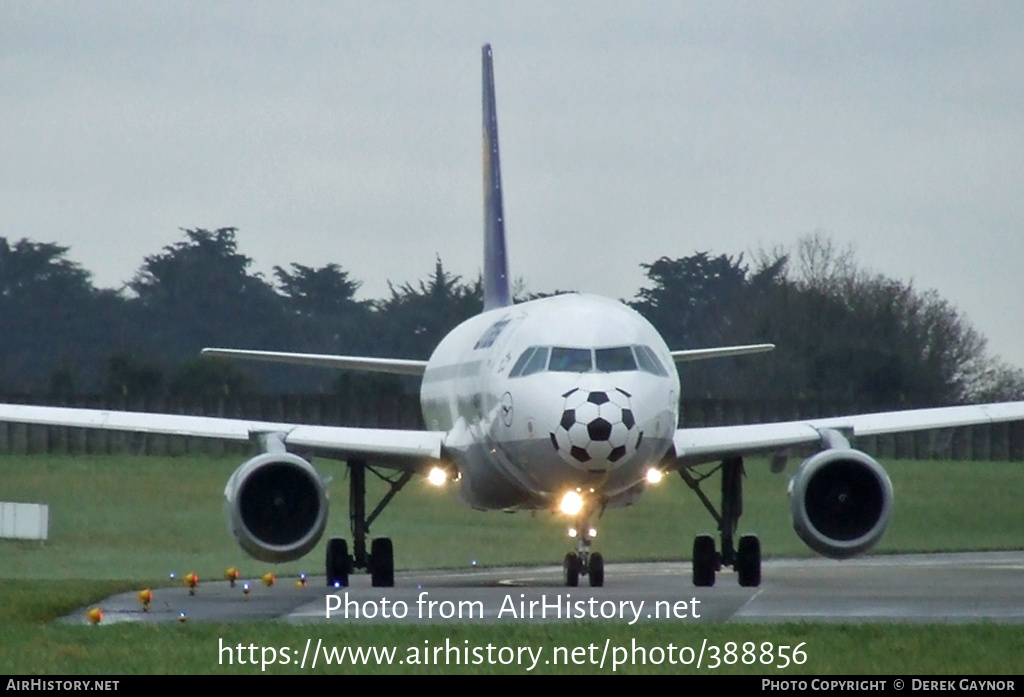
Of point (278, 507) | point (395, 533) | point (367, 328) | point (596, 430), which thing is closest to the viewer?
point (596, 430)

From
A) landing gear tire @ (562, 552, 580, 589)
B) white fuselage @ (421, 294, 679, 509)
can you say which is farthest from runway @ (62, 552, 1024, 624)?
white fuselage @ (421, 294, 679, 509)

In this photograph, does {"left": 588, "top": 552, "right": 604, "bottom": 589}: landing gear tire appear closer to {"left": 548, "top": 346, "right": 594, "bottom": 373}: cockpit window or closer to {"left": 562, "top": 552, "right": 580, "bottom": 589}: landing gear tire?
{"left": 562, "top": 552, "right": 580, "bottom": 589}: landing gear tire

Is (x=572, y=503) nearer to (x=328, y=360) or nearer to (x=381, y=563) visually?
(x=381, y=563)

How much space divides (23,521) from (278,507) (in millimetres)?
8189

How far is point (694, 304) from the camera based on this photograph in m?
43.4

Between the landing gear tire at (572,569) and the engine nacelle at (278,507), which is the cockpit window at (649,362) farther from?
the engine nacelle at (278,507)

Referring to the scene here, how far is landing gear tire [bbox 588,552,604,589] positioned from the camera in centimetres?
2042

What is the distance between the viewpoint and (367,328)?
45.8m

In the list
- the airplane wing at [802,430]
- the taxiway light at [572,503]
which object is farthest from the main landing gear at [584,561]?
the airplane wing at [802,430]

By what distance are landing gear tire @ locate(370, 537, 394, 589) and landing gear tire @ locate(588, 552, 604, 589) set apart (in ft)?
7.04

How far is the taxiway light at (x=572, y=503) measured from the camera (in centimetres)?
2000

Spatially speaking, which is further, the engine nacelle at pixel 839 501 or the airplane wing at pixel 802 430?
the airplane wing at pixel 802 430

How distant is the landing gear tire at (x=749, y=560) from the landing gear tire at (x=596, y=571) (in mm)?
1554

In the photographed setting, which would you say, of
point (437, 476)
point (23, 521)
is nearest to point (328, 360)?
point (437, 476)
